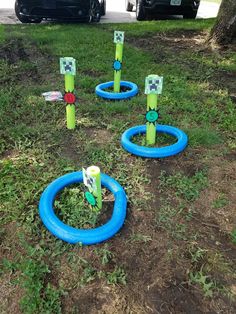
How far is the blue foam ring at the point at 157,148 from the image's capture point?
131 inches

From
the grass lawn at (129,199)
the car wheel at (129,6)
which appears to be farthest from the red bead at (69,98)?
the car wheel at (129,6)

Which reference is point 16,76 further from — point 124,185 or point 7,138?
point 124,185

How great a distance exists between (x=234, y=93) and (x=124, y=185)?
110 inches

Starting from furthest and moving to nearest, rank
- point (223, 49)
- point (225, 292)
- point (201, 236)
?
Answer: point (223, 49) → point (201, 236) → point (225, 292)

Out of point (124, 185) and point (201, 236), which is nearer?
point (201, 236)

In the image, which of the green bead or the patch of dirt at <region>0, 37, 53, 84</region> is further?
the patch of dirt at <region>0, 37, 53, 84</region>

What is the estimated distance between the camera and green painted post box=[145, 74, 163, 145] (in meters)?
3.11

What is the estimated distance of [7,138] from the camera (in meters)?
3.66

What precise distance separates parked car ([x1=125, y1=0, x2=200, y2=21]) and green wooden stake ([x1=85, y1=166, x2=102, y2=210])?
325 inches

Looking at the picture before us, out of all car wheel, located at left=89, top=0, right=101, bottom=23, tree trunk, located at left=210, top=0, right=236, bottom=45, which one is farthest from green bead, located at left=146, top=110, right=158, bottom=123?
car wheel, located at left=89, top=0, right=101, bottom=23

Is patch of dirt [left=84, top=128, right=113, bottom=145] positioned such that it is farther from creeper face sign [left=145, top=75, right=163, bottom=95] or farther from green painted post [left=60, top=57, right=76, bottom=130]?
creeper face sign [left=145, top=75, right=163, bottom=95]

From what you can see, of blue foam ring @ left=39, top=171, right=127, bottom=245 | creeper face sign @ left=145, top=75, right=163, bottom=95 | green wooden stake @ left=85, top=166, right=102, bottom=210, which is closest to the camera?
green wooden stake @ left=85, top=166, right=102, bottom=210

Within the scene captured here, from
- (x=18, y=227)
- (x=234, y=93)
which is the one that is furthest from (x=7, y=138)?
(x=234, y=93)

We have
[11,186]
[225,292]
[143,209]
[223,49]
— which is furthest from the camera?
[223,49]
